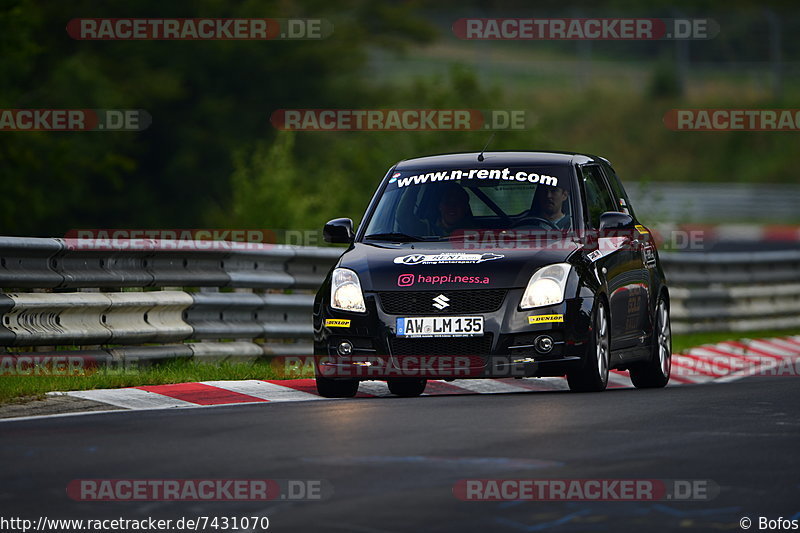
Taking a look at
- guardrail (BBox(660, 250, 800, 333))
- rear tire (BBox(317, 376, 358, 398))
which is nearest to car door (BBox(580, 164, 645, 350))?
rear tire (BBox(317, 376, 358, 398))

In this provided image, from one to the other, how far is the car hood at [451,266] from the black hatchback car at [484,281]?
1cm

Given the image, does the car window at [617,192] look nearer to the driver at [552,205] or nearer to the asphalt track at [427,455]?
the driver at [552,205]

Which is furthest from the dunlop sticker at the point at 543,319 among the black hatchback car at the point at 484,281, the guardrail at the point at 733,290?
the guardrail at the point at 733,290

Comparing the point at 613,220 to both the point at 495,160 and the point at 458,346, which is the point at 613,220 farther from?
the point at 458,346

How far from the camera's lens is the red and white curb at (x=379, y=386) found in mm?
10820

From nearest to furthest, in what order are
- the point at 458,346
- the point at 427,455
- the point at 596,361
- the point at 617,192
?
the point at 427,455, the point at 458,346, the point at 596,361, the point at 617,192

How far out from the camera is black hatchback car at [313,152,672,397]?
11039mm

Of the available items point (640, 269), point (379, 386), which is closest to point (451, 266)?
point (379, 386)

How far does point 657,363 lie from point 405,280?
9.63ft

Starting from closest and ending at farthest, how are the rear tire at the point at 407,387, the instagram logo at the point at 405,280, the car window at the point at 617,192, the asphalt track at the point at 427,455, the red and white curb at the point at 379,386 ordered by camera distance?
the asphalt track at the point at 427,455, the red and white curb at the point at 379,386, the instagram logo at the point at 405,280, the rear tire at the point at 407,387, the car window at the point at 617,192

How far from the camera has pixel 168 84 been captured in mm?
51750

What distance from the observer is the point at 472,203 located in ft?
40.0

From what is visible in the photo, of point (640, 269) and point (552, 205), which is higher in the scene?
point (552, 205)

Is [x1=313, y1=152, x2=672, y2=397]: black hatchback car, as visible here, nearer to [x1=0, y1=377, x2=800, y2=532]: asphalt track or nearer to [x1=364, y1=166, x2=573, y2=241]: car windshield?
[x1=364, y1=166, x2=573, y2=241]: car windshield
